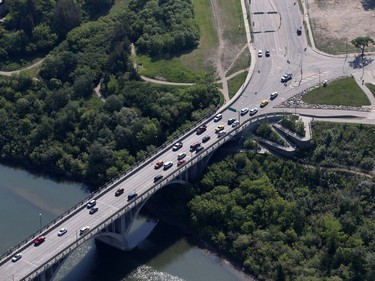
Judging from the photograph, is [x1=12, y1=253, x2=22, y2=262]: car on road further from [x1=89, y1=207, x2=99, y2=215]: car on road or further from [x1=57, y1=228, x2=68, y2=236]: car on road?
[x1=89, y1=207, x2=99, y2=215]: car on road

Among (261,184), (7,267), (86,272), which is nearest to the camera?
(7,267)

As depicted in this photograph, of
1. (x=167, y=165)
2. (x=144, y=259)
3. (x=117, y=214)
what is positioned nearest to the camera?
(x=117, y=214)

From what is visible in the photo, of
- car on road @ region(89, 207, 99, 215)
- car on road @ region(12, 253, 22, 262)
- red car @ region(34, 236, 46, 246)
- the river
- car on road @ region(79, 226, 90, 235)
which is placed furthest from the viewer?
car on road @ region(89, 207, 99, 215)

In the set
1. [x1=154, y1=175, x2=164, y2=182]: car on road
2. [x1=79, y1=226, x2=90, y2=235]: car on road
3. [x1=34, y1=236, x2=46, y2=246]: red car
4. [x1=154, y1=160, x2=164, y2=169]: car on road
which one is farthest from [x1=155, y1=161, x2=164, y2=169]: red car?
[x1=34, y1=236, x2=46, y2=246]: red car

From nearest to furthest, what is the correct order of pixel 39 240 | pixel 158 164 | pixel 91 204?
pixel 39 240 < pixel 91 204 < pixel 158 164

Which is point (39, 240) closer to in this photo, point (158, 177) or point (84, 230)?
point (84, 230)

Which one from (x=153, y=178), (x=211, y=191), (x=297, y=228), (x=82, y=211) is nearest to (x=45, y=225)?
(x=82, y=211)

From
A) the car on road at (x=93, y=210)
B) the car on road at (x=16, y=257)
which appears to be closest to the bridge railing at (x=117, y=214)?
the car on road at (x=93, y=210)

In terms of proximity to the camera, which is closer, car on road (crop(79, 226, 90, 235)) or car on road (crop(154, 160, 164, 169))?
car on road (crop(79, 226, 90, 235))

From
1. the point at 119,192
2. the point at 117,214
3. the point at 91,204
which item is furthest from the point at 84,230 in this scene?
the point at 119,192

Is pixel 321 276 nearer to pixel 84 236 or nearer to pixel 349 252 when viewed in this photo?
pixel 349 252

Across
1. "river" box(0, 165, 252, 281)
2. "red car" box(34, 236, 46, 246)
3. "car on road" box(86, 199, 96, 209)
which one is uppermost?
"red car" box(34, 236, 46, 246)
